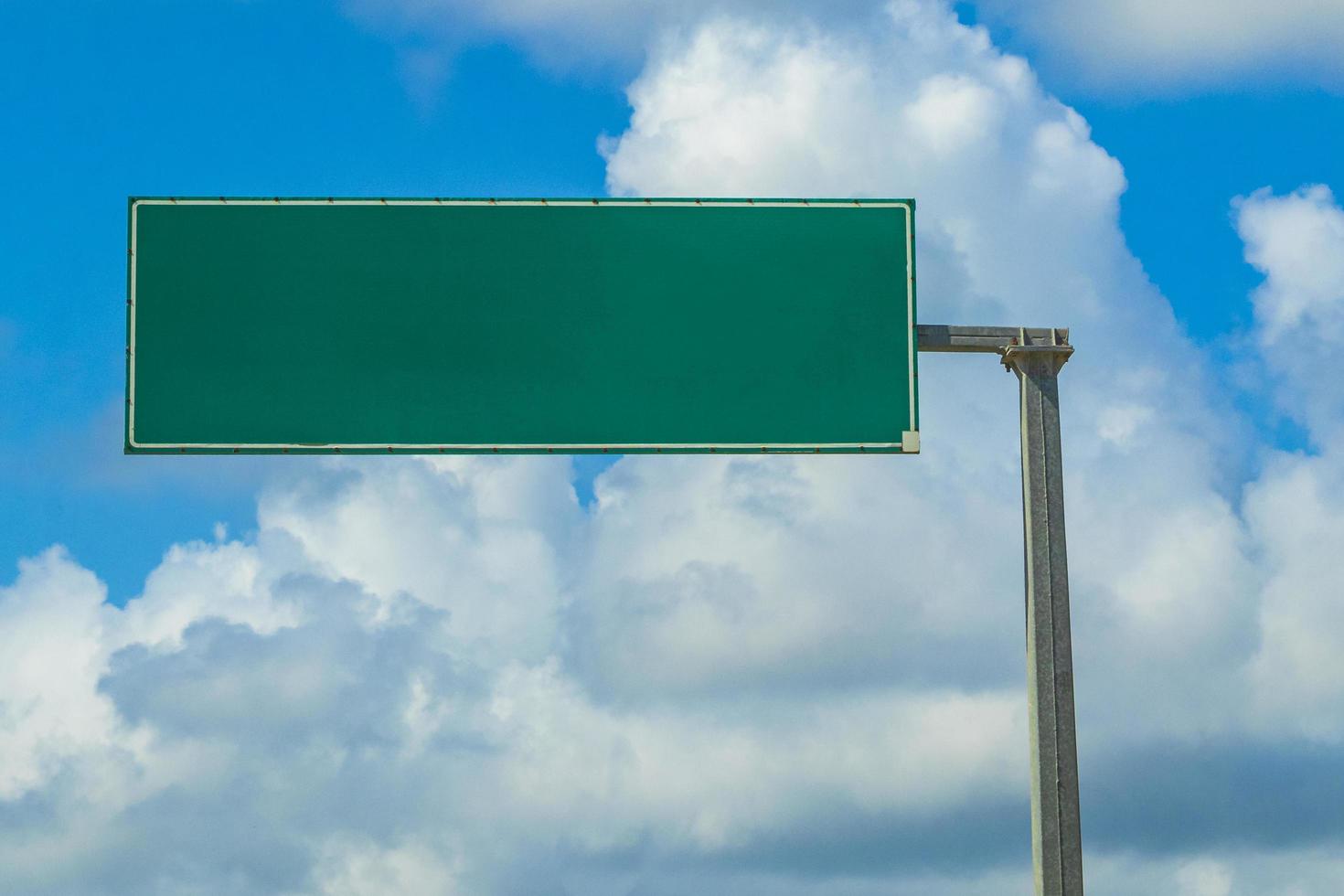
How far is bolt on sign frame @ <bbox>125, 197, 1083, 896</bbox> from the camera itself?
57.1 feet

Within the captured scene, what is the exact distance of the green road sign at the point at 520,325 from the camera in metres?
17.4

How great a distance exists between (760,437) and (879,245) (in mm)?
2119

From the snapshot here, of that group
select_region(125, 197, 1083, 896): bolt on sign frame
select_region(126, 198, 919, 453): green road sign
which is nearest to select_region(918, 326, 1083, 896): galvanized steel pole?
select_region(125, 197, 1083, 896): bolt on sign frame

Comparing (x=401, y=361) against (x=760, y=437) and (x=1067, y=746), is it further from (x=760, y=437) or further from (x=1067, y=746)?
(x=1067, y=746)

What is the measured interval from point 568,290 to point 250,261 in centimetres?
294

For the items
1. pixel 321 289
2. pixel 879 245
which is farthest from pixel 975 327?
pixel 321 289

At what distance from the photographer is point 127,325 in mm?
17484

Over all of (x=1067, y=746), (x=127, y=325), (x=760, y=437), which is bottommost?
(x=1067, y=746)

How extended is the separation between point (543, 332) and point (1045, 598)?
16.9 ft

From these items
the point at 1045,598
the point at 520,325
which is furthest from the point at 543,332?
the point at 1045,598

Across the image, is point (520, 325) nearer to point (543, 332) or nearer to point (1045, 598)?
point (543, 332)

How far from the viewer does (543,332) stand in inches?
693

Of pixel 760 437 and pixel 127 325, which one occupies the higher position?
pixel 127 325

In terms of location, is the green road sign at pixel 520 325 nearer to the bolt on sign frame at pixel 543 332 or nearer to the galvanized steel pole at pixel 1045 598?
the bolt on sign frame at pixel 543 332
